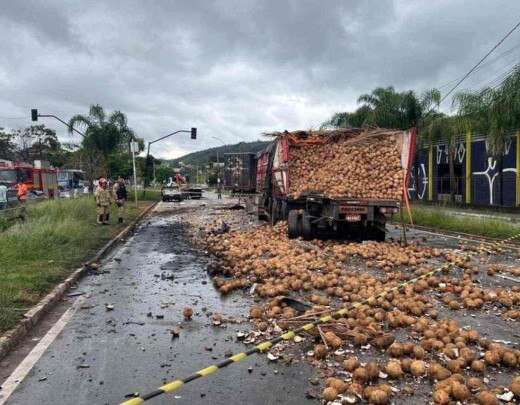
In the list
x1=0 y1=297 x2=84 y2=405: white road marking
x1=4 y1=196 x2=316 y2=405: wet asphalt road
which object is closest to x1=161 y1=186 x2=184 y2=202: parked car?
x1=4 y1=196 x2=316 y2=405: wet asphalt road

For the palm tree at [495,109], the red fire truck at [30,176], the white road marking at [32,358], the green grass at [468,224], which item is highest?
the palm tree at [495,109]

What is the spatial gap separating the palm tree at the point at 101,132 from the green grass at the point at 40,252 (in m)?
23.4

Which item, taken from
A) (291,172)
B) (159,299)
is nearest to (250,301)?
(159,299)

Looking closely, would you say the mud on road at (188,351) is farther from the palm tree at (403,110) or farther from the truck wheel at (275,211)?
the palm tree at (403,110)

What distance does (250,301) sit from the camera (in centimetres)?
738

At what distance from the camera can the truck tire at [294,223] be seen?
44.2ft

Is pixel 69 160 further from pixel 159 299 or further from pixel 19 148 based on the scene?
pixel 159 299

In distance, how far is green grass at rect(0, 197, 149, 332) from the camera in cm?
719

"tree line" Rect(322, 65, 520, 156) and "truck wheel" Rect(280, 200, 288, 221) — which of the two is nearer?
"truck wheel" Rect(280, 200, 288, 221)

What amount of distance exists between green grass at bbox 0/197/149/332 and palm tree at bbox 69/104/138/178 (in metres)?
23.4

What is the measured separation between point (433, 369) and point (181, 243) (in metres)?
11.1

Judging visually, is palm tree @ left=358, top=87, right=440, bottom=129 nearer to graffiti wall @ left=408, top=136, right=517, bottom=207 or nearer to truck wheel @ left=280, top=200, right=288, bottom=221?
graffiti wall @ left=408, top=136, right=517, bottom=207

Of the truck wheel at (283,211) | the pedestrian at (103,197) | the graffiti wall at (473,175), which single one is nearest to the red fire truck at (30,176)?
the pedestrian at (103,197)

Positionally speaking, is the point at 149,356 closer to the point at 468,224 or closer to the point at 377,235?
the point at 377,235
